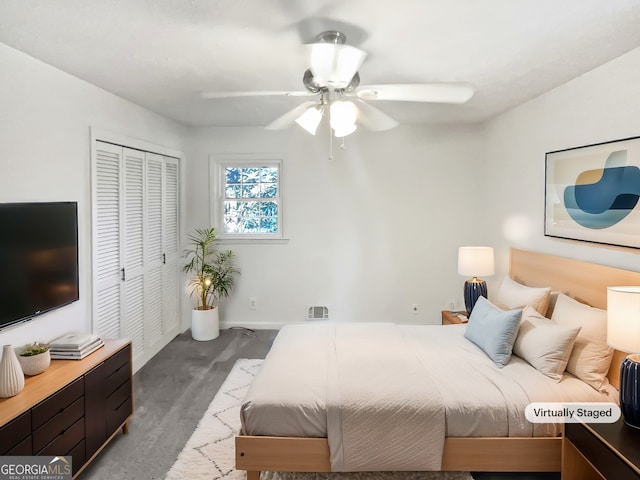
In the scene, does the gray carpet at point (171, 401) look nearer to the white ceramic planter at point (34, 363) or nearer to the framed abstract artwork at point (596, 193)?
the white ceramic planter at point (34, 363)

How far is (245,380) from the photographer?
137 inches

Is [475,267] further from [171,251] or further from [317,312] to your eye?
[171,251]

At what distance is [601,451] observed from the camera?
1.75 m

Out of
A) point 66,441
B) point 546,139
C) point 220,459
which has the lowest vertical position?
point 220,459

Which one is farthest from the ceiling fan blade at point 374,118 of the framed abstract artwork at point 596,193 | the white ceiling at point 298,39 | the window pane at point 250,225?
the window pane at point 250,225

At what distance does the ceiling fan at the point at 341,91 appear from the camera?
1.84 metres

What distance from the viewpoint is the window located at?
→ 487 cm

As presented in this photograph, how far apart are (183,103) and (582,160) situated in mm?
3289

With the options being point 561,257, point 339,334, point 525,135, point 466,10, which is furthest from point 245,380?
point 525,135

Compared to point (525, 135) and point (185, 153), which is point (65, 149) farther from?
point (525, 135)

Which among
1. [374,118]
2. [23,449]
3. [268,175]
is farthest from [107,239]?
[374,118]

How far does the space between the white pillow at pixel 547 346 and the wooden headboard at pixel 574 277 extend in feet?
0.94

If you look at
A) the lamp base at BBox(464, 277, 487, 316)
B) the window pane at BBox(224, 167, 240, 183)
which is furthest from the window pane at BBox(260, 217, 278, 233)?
the lamp base at BBox(464, 277, 487, 316)

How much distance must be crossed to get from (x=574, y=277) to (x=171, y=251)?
154 inches
